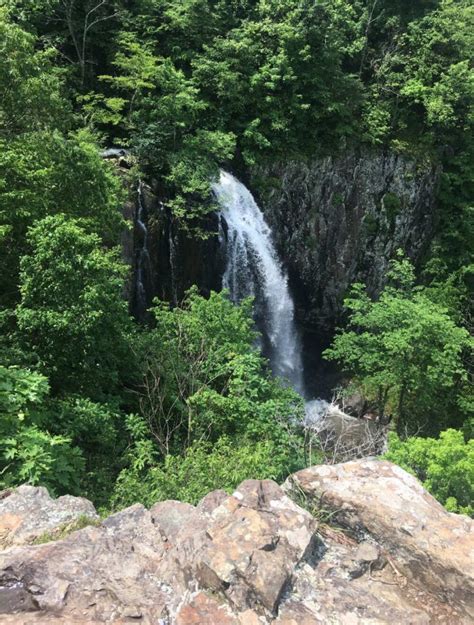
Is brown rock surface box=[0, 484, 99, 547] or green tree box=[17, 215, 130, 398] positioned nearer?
brown rock surface box=[0, 484, 99, 547]

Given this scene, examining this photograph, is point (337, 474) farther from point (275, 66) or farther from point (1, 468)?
point (275, 66)

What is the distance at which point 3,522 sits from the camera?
13.2 ft

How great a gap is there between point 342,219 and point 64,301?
14823 mm

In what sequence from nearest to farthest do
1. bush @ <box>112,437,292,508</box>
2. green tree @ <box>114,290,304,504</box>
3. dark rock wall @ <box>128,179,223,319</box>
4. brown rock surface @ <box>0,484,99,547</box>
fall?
brown rock surface @ <box>0,484,99,547</box> < bush @ <box>112,437,292,508</box> < green tree @ <box>114,290,304,504</box> < dark rock wall @ <box>128,179,223,319</box>

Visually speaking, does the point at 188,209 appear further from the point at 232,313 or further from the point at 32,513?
the point at 32,513

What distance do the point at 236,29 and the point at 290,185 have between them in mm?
6082

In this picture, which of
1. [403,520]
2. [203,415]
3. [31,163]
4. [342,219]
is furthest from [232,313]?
[342,219]

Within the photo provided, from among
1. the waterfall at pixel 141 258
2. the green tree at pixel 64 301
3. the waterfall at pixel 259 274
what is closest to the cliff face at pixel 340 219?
the waterfall at pixel 259 274

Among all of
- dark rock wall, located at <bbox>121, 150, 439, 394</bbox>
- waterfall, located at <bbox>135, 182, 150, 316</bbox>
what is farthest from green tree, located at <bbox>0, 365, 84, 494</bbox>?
dark rock wall, located at <bbox>121, 150, 439, 394</bbox>

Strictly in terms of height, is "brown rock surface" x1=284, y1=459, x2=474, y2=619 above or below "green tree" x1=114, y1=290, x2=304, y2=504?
above

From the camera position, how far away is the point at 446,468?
8.84 m

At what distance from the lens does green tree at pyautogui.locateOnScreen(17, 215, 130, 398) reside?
6812 mm

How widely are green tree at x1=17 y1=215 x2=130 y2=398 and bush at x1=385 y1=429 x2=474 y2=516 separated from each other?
6753 millimetres

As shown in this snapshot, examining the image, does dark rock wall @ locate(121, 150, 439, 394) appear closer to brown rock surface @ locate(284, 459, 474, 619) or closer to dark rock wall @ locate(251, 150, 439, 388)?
dark rock wall @ locate(251, 150, 439, 388)
